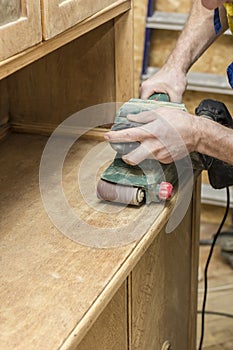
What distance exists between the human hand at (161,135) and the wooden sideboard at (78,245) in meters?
0.11

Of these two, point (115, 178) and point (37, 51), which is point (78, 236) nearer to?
point (115, 178)

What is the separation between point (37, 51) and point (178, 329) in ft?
2.84

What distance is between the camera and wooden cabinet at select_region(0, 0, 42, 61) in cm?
99

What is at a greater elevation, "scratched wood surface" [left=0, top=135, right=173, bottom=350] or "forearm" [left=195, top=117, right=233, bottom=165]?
"forearm" [left=195, top=117, right=233, bottom=165]

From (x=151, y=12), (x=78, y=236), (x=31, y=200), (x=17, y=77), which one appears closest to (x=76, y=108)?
(x=17, y=77)

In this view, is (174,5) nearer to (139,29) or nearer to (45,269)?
(139,29)

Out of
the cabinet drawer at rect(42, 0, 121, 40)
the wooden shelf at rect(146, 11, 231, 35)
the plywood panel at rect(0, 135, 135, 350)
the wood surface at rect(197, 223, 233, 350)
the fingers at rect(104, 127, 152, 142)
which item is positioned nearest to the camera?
the plywood panel at rect(0, 135, 135, 350)

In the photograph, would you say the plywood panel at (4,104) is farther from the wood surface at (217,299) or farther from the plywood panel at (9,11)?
the wood surface at (217,299)

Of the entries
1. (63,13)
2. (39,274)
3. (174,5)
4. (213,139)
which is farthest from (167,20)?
(39,274)

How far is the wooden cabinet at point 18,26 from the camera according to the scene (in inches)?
39.0

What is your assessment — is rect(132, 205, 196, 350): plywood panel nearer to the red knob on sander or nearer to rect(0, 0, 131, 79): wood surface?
the red knob on sander

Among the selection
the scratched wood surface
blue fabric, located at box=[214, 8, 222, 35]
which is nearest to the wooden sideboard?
the scratched wood surface

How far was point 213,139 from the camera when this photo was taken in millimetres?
1344

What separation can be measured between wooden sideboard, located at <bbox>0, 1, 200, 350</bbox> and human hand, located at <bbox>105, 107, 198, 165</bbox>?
108 mm
